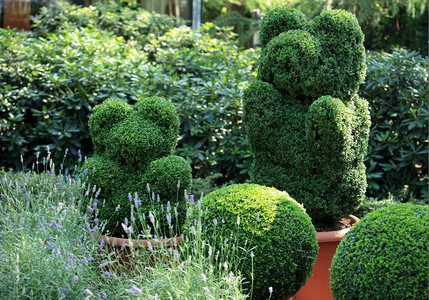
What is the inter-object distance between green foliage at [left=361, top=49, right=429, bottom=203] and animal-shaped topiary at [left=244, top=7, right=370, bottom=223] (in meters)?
1.71

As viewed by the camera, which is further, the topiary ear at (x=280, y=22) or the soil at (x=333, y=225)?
the topiary ear at (x=280, y=22)

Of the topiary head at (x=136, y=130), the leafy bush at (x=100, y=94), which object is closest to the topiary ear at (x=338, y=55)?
the topiary head at (x=136, y=130)

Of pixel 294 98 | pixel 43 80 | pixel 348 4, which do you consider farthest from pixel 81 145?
pixel 348 4

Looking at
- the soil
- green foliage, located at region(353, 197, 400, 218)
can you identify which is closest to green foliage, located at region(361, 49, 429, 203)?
green foliage, located at region(353, 197, 400, 218)

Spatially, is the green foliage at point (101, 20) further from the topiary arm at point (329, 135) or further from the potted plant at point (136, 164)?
the topiary arm at point (329, 135)

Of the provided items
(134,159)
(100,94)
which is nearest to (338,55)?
(134,159)

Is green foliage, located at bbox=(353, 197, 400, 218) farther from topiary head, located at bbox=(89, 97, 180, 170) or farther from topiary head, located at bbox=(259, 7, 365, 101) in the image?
topiary head, located at bbox=(89, 97, 180, 170)

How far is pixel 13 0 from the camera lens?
10336 mm

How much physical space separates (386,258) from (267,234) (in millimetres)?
936

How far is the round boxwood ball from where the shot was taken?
2.97 meters

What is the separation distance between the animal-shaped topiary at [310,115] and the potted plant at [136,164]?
0.80 metres

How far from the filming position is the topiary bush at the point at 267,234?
3688 millimetres

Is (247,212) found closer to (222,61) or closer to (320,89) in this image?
→ (320,89)

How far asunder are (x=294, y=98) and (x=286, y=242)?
1.70 meters
